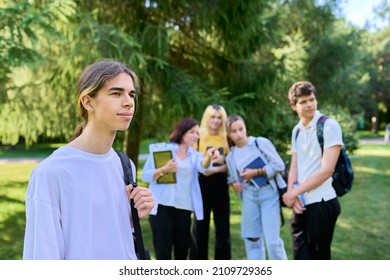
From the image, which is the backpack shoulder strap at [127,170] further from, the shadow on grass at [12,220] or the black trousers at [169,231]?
the shadow on grass at [12,220]

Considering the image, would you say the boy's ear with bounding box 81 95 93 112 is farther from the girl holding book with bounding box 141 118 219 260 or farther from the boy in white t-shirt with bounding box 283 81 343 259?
the girl holding book with bounding box 141 118 219 260

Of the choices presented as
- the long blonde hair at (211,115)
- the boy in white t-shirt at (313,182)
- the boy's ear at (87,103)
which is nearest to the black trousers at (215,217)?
the long blonde hair at (211,115)

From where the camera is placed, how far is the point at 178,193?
142 inches

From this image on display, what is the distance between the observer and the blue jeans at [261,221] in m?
3.57

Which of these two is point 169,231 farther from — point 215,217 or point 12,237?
point 12,237

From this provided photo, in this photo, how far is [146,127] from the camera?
906cm

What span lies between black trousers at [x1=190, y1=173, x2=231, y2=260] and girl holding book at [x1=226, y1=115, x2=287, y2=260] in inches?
11.8

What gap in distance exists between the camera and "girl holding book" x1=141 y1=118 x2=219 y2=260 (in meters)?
3.54

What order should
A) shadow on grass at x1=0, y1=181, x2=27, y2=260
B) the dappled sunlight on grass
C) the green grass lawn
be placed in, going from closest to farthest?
the green grass lawn < shadow on grass at x1=0, y1=181, x2=27, y2=260 < the dappled sunlight on grass

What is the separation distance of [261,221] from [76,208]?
2736mm

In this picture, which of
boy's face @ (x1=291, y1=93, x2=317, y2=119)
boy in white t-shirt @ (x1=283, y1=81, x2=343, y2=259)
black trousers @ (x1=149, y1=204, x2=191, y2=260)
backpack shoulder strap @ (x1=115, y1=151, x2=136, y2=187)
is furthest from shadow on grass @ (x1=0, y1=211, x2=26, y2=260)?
backpack shoulder strap @ (x1=115, y1=151, x2=136, y2=187)

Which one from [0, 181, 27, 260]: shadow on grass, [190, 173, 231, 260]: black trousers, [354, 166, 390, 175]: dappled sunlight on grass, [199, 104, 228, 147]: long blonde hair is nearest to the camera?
[199, 104, 228, 147]: long blonde hair

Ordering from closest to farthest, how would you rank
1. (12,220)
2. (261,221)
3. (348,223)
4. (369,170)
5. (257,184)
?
(257,184) < (261,221) < (348,223) < (12,220) < (369,170)

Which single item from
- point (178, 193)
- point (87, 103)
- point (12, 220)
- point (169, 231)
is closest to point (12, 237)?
point (12, 220)
